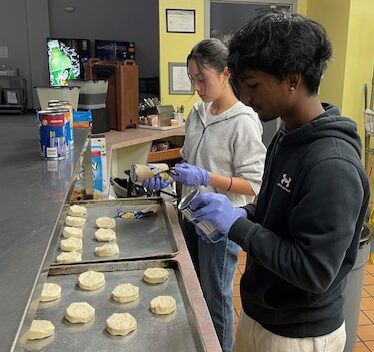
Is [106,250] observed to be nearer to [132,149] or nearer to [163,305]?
[163,305]

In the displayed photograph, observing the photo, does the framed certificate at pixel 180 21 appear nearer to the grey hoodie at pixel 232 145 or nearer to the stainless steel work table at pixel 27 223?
the grey hoodie at pixel 232 145

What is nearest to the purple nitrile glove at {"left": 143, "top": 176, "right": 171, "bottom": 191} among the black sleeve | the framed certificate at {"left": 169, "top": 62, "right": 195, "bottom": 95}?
the black sleeve

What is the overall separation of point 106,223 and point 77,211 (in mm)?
156

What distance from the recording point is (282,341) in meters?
1.03

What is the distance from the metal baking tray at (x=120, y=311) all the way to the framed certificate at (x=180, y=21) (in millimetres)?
2933

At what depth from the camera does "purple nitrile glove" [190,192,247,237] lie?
3.37ft

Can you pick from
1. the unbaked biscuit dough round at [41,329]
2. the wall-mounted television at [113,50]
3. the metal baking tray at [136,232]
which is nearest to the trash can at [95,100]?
the metal baking tray at [136,232]

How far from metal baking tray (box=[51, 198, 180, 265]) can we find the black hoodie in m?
0.41

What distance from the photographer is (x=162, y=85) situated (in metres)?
3.92

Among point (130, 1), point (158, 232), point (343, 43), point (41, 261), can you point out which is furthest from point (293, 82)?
point (130, 1)

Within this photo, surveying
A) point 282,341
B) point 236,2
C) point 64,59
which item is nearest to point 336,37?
point 236,2

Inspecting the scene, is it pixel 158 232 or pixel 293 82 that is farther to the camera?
pixel 158 232

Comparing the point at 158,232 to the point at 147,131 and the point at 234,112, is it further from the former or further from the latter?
the point at 147,131

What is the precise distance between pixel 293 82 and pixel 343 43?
10.1 feet
